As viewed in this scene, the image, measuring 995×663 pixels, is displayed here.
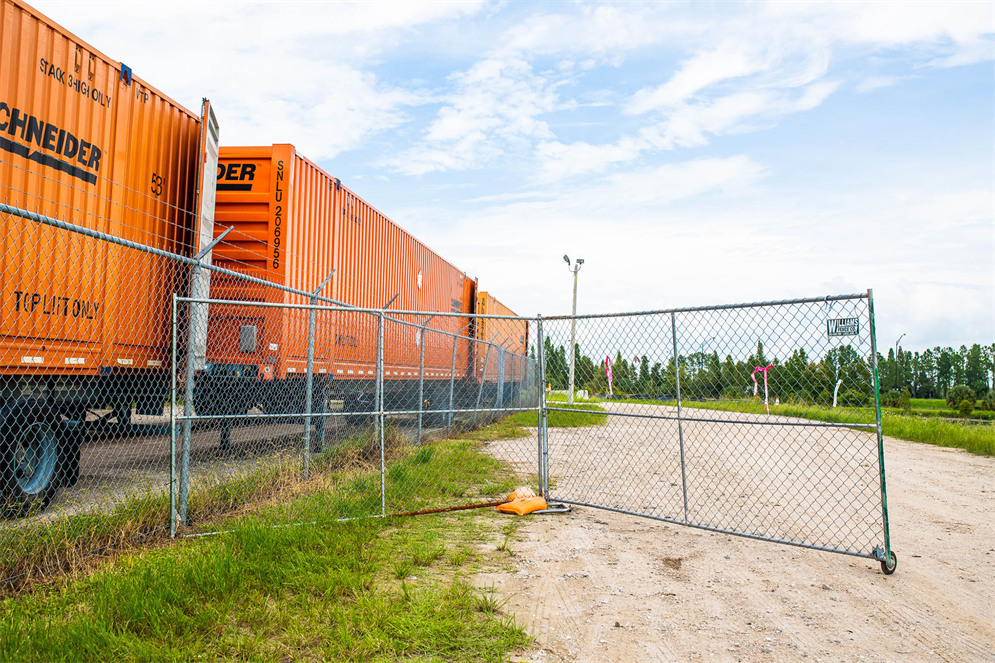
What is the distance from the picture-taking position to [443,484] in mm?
7324

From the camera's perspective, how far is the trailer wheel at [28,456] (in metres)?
5.70

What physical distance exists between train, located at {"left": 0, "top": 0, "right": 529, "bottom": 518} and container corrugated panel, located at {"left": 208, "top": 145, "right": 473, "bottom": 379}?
0.03 m

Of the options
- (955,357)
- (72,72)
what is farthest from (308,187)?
(955,357)

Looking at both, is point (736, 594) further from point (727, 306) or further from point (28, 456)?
point (28, 456)

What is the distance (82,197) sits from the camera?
6445 millimetres

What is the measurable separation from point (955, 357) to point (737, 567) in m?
119

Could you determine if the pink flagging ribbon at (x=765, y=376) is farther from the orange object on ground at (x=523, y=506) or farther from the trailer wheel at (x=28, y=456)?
the trailer wheel at (x=28, y=456)

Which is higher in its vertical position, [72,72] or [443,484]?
[72,72]

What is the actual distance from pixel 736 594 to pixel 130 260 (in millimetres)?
7093

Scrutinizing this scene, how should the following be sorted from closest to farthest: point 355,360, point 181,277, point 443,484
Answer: point 443,484 → point 181,277 → point 355,360

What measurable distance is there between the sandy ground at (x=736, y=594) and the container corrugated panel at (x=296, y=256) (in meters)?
5.17

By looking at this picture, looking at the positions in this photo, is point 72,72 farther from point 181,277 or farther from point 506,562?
point 506,562

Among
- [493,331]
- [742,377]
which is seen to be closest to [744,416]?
[742,377]

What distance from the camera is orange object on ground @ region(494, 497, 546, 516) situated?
6.37m
